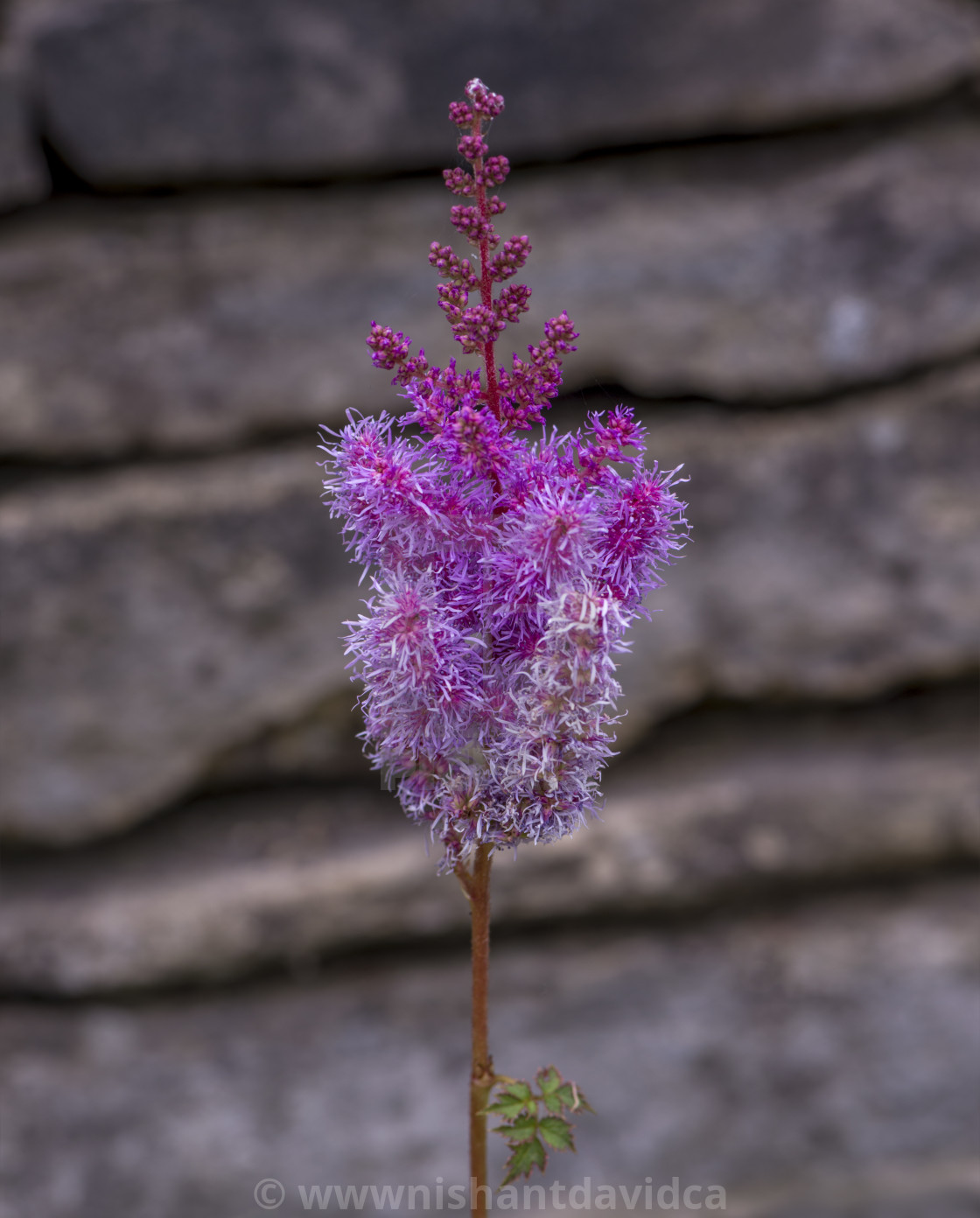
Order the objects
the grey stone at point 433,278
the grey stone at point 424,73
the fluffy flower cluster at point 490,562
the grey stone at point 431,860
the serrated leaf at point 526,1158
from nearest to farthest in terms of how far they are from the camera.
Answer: the fluffy flower cluster at point 490,562 < the serrated leaf at point 526,1158 < the grey stone at point 424,73 < the grey stone at point 433,278 < the grey stone at point 431,860

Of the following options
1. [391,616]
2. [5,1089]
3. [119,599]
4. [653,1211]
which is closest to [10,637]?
[119,599]

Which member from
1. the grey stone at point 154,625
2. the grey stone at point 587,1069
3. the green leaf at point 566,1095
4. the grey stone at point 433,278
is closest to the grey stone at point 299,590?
the grey stone at point 154,625

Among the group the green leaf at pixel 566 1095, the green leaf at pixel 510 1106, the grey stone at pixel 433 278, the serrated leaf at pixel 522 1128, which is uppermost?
the grey stone at pixel 433 278

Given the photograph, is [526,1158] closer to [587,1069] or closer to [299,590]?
[299,590]

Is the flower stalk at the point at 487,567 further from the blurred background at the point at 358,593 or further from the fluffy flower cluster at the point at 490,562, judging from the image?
the blurred background at the point at 358,593

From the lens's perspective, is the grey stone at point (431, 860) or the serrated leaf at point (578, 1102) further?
the grey stone at point (431, 860)

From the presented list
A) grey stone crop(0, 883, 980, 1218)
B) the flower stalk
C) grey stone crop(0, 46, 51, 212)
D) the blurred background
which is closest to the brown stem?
the flower stalk

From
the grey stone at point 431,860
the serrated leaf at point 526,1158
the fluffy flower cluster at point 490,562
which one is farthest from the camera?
the grey stone at point 431,860

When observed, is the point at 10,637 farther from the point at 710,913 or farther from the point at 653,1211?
the point at 653,1211

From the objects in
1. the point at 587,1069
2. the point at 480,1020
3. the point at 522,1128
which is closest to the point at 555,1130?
the point at 522,1128
